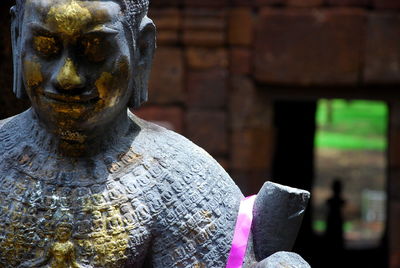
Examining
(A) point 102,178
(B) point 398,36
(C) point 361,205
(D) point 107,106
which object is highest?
(D) point 107,106

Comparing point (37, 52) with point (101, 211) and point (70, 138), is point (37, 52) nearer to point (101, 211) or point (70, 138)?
point (70, 138)

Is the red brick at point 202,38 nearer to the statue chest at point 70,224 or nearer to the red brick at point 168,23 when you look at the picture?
the red brick at point 168,23

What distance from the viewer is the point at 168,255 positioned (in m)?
2.65

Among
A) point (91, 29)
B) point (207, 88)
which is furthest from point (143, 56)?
point (207, 88)

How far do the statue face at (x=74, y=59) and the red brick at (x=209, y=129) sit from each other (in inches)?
175

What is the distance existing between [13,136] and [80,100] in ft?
0.95

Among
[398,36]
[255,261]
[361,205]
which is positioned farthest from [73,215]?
[361,205]

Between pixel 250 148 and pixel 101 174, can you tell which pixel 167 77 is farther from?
pixel 101 174

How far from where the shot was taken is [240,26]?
6922mm

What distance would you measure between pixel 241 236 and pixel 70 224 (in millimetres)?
443

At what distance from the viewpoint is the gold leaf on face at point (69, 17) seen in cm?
247

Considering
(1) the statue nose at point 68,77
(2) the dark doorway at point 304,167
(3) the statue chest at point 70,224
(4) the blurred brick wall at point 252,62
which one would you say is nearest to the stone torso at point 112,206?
(3) the statue chest at point 70,224

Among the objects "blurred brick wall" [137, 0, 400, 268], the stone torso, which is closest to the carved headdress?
the stone torso

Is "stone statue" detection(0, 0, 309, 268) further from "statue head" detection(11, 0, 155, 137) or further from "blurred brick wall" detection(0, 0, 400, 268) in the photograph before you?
"blurred brick wall" detection(0, 0, 400, 268)
